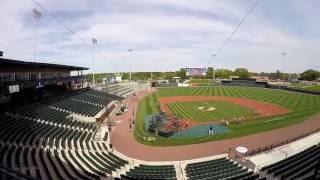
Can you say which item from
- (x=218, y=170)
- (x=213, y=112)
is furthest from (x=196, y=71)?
(x=218, y=170)

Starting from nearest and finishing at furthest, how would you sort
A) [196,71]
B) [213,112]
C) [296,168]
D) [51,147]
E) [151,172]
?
1. [296,168]
2. [151,172]
3. [51,147]
4. [213,112]
5. [196,71]

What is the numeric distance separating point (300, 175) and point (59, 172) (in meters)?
17.1

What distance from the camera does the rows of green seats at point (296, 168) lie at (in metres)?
21.1

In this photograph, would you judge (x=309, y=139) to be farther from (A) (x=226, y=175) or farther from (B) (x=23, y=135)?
(B) (x=23, y=135)

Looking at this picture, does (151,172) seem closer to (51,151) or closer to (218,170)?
(218,170)

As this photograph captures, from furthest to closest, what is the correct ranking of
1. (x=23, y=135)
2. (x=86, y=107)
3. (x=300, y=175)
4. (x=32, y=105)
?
(x=86, y=107)
(x=32, y=105)
(x=23, y=135)
(x=300, y=175)

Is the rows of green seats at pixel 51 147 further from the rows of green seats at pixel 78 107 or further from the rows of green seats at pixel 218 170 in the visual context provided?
the rows of green seats at pixel 218 170

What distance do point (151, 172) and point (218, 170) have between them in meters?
5.60

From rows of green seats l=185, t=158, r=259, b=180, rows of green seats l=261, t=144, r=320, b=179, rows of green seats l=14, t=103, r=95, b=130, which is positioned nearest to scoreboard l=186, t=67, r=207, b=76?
rows of green seats l=14, t=103, r=95, b=130

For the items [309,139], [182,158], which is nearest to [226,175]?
[182,158]

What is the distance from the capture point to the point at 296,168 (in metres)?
22.4

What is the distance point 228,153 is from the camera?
31.6 m

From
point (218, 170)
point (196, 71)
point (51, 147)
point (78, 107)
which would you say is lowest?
point (218, 170)

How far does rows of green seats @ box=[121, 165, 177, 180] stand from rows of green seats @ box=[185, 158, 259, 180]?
4.98ft
